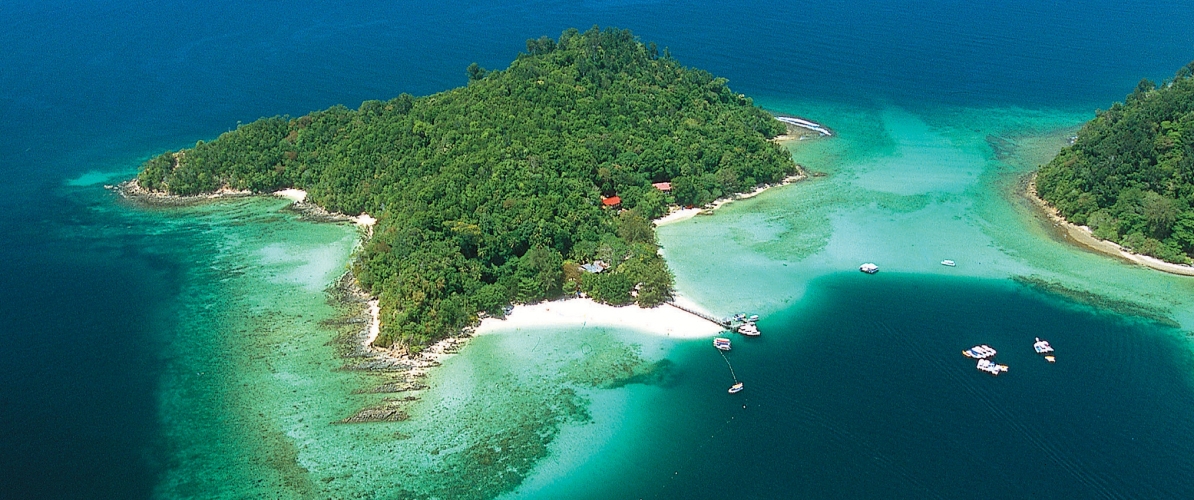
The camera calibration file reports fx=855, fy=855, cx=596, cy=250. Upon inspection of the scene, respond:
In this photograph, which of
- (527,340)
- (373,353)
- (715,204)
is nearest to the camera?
(373,353)

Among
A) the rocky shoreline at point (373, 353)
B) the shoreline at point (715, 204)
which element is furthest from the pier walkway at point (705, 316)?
the shoreline at point (715, 204)

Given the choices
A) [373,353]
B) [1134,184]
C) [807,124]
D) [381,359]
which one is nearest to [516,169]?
[373,353]

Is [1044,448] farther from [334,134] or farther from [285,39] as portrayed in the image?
[285,39]

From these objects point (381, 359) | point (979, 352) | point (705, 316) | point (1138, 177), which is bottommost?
point (381, 359)

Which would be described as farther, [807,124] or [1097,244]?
[807,124]

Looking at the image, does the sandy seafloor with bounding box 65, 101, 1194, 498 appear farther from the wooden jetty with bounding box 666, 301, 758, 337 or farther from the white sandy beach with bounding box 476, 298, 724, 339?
the wooden jetty with bounding box 666, 301, 758, 337

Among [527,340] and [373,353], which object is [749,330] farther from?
[373,353]

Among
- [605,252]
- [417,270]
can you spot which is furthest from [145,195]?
[605,252]
